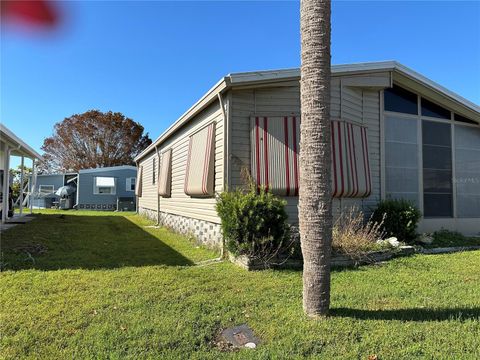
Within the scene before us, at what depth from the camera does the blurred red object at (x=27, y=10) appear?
2.70ft

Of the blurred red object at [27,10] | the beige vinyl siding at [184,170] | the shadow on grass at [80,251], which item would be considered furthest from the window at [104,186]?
the blurred red object at [27,10]

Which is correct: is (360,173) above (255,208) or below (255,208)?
above

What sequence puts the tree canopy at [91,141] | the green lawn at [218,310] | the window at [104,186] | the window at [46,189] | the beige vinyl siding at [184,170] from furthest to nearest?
the tree canopy at [91,141] < the window at [46,189] < the window at [104,186] < the beige vinyl siding at [184,170] < the green lawn at [218,310]

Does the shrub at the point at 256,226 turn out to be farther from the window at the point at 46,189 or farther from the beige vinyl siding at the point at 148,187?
the window at the point at 46,189

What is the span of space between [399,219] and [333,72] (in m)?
3.27

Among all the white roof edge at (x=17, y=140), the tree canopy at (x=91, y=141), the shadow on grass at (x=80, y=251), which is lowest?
the shadow on grass at (x=80, y=251)

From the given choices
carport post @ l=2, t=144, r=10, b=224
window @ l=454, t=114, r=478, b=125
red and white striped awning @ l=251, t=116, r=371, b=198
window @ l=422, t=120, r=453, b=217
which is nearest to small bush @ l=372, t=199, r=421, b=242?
red and white striped awning @ l=251, t=116, r=371, b=198

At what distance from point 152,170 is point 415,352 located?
14379 mm

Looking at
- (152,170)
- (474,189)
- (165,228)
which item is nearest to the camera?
(474,189)

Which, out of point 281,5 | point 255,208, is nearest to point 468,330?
point 255,208

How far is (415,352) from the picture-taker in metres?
3.19

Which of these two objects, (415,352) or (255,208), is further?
(255,208)

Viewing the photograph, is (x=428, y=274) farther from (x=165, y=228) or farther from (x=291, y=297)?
(x=165, y=228)

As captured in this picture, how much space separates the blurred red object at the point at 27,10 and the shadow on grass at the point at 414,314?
3.75 m
